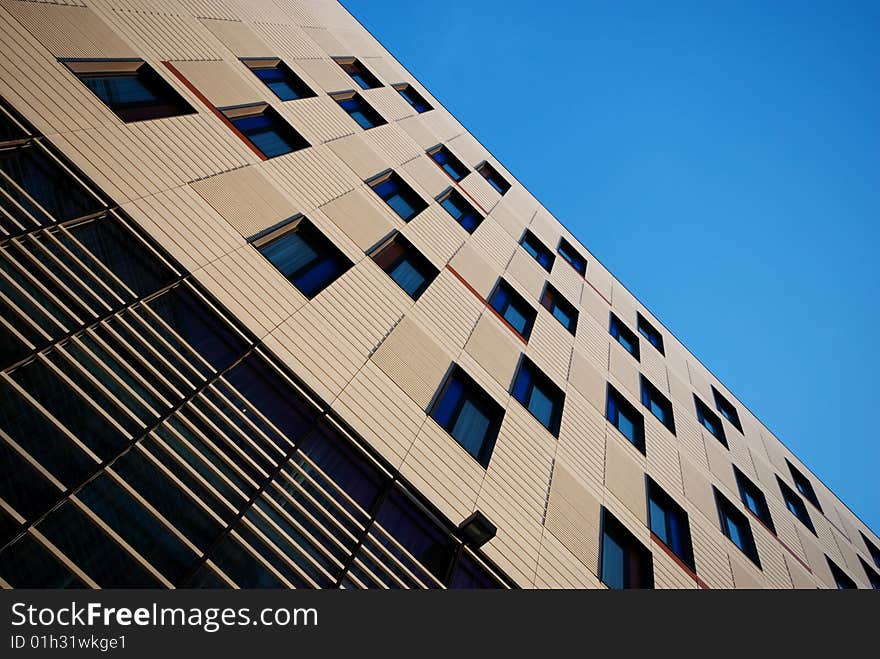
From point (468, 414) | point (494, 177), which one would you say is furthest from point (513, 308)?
point (494, 177)

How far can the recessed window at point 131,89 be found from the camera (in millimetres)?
9469

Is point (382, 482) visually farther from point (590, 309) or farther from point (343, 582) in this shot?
point (590, 309)

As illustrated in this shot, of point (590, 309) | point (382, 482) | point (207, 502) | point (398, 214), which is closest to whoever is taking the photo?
point (207, 502)

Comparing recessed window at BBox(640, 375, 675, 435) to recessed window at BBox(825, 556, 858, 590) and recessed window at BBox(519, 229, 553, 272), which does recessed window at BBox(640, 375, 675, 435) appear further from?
recessed window at BBox(825, 556, 858, 590)

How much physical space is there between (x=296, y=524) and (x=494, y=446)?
501cm

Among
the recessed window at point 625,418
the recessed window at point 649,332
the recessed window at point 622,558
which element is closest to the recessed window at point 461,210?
the recessed window at point 625,418

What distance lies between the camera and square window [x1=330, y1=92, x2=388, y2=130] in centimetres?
1681

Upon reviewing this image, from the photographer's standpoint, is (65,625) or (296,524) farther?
(296,524)

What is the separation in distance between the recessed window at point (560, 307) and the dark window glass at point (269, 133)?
10195mm

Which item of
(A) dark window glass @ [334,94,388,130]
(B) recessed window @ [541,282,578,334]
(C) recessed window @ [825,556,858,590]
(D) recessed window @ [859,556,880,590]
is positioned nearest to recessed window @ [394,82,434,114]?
(A) dark window glass @ [334,94,388,130]

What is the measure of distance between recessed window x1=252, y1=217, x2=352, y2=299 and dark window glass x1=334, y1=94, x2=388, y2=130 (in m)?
7.44

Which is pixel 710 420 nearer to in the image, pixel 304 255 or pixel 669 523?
pixel 669 523

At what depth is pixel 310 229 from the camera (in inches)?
428

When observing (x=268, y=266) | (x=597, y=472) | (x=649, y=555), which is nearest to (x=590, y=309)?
(x=597, y=472)
